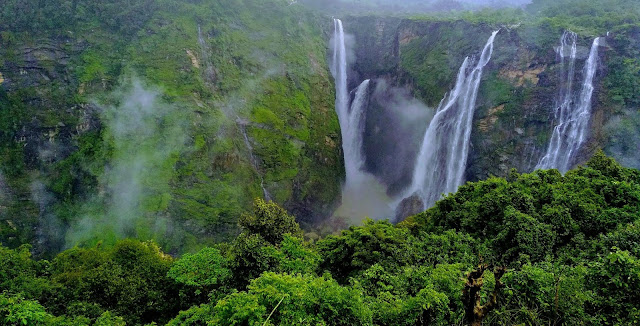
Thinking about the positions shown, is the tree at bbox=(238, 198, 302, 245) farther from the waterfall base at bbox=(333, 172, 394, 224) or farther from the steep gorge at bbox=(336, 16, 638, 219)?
the steep gorge at bbox=(336, 16, 638, 219)

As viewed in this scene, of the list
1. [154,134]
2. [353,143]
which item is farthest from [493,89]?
[154,134]

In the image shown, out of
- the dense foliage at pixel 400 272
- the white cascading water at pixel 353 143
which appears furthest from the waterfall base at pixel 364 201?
the dense foliage at pixel 400 272

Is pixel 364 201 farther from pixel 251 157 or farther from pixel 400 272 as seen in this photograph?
pixel 400 272

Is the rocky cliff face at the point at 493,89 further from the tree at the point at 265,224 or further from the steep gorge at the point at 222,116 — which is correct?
the tree at the point at 265,224

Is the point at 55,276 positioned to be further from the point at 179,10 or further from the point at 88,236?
the point at 179,10

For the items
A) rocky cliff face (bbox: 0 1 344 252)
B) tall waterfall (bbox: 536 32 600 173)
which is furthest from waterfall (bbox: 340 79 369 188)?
tall waterfall (bbox: 536 32 600 173)
